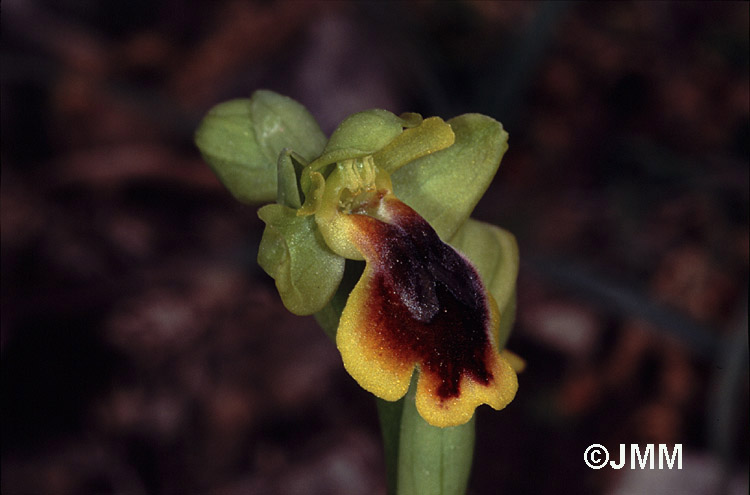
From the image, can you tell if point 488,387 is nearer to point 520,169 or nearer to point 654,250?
point 654,250

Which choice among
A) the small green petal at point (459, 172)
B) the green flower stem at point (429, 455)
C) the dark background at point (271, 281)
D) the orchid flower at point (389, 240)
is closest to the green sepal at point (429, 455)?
the green flower stem at point (429, 455)

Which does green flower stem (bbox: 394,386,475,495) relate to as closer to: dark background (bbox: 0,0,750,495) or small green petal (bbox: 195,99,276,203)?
small green petal (bbox: 195,99,276,203)

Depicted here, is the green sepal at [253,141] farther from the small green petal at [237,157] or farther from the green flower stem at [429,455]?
the green flower stem at [429,455]

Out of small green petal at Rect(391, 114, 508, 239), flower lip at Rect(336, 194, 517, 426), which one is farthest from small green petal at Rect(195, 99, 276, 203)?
small green petal at Rect(391, 114, 508, 239)

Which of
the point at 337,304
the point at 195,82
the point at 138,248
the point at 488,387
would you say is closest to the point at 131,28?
the point at 195,82

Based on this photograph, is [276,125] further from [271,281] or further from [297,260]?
[271,281]

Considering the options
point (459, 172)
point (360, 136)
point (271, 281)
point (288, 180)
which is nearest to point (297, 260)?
point (288, 180)
